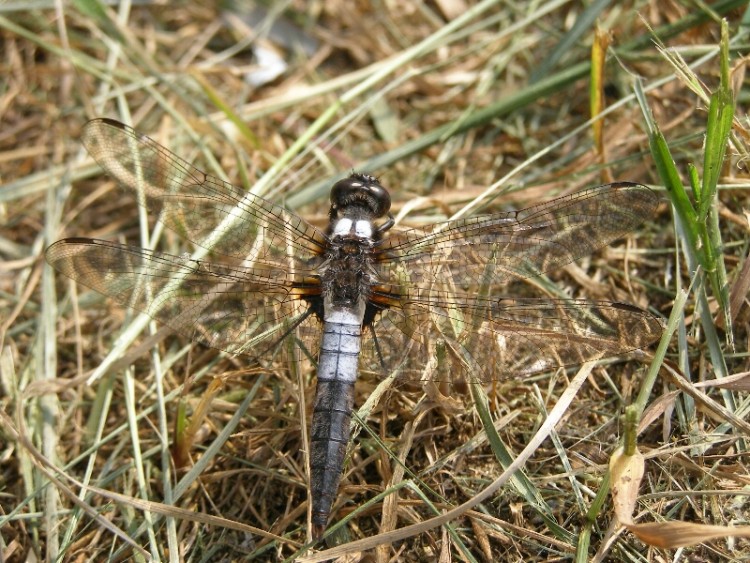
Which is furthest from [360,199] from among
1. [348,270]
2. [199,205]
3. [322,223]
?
[199,205]

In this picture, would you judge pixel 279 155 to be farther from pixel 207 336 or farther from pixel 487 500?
pixel 487 500

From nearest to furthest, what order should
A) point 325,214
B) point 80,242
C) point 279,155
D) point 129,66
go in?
1. point 80,242
2. point 325,214
3. point 279,155
4. point 129,66

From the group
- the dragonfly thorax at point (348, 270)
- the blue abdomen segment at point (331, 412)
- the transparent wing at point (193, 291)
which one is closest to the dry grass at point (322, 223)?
the blue abdomen segment at point (331, 412)

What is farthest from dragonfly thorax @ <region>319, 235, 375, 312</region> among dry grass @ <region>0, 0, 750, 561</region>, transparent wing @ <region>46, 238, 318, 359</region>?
dry grass @ <region>0, 0, 750, 561</region>

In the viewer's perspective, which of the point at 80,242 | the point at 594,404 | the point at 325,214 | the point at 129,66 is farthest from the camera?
the point at 129,66

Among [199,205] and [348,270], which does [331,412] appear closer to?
[348,270]

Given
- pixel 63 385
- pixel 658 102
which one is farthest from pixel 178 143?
pixel 658 102
